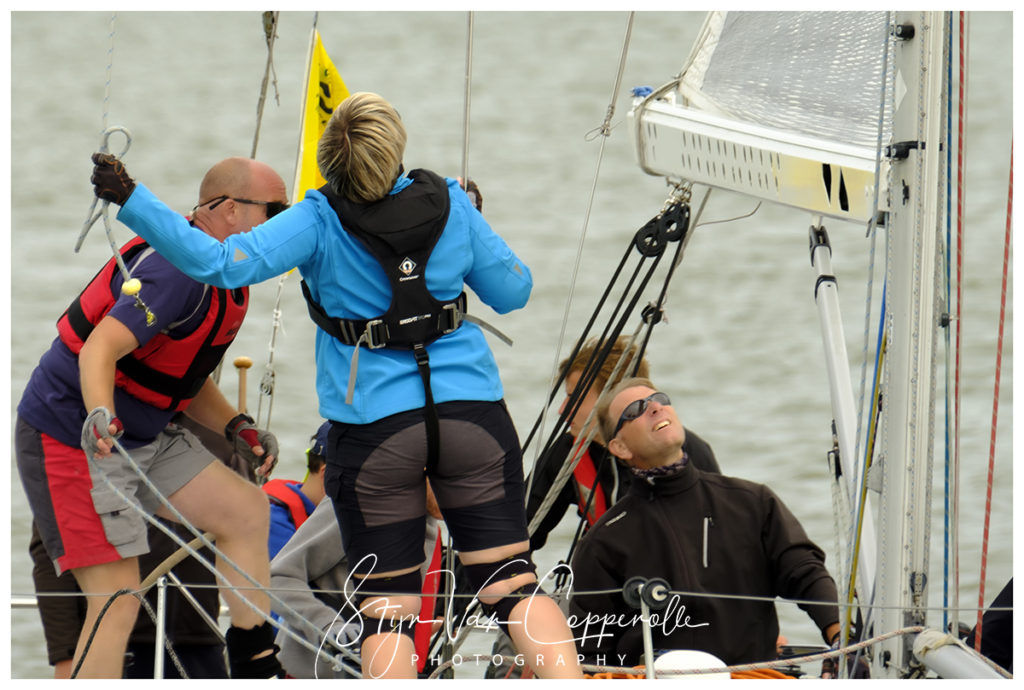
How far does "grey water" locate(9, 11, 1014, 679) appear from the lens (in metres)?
8.65

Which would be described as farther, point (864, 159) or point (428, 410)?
point (864, 159)

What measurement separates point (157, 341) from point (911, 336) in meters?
1.31

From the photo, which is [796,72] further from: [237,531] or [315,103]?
[237,531]

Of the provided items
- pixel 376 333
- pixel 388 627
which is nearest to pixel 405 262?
pixel 376 333

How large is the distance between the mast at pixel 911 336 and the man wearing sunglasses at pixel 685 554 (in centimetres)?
37

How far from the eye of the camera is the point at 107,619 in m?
2.98

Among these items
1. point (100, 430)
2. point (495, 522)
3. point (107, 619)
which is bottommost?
point (107, 619)

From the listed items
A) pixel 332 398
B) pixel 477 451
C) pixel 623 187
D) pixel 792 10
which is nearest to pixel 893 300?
pixel 477 451

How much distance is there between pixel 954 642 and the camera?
269cm

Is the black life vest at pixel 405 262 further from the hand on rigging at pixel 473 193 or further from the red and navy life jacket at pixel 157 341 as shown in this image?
the red and navy life jacket at pixel 157 341

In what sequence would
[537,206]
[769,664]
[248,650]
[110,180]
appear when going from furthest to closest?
[537,206] → [248,650] → [769,664] → [110,180]

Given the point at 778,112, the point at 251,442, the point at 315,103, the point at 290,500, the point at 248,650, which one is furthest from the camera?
the point at 315,103

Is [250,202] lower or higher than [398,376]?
higher
